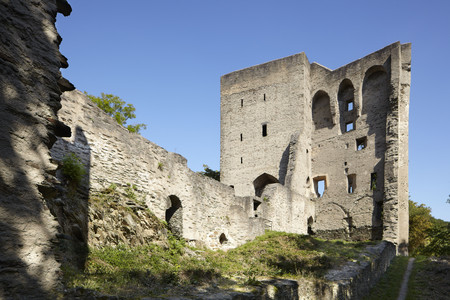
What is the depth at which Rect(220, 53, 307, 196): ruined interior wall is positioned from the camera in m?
25.8

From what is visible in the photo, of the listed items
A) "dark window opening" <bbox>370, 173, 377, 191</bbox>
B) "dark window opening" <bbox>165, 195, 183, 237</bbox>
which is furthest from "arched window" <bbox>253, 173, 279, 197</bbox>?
"dark window opening" <bbox>165, 195, 183, 237</bbox>

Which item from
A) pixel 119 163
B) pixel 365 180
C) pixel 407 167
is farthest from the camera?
pixel 365 180

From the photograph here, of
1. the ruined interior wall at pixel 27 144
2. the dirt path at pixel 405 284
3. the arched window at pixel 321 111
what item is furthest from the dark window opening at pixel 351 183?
the ruined interior wall at pixel 27 144

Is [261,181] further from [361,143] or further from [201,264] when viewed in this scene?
[201,264]

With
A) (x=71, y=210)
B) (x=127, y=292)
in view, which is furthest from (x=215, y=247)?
(x=127, y=292)

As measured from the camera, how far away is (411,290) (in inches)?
461

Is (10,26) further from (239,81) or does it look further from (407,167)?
(239,81)

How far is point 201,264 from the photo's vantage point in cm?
1091

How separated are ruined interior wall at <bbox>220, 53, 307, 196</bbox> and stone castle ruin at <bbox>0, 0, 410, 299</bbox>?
73mm

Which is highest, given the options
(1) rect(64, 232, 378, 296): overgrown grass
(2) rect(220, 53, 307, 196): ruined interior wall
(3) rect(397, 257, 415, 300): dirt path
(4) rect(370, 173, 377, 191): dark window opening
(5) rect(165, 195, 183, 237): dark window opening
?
(2) rect(220, 53, 307, 196): ruined interior wall

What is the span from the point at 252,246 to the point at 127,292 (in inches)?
394

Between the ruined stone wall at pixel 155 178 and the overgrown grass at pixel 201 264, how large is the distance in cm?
91

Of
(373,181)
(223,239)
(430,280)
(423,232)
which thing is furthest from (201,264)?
(423,232)

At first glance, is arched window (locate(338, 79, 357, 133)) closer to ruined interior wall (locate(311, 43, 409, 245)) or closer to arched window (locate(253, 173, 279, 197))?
ruined interior wall (locate(311, 43, 409, 245))
